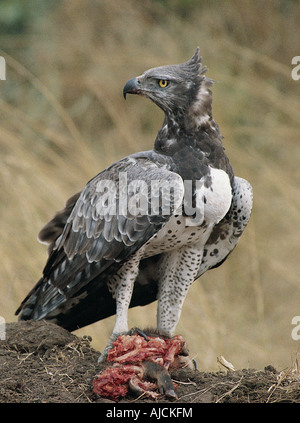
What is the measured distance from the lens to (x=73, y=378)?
4.57 metres

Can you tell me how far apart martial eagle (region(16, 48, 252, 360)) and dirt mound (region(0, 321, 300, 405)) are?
352 millimetres

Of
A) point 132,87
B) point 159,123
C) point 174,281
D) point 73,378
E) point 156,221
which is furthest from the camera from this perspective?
point 159,123

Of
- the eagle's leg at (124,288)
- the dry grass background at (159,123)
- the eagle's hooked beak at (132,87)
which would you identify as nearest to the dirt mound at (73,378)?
the eagle's leg at (124,288)

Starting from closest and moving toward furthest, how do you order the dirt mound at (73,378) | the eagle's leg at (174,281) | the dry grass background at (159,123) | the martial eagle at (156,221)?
the dirt mound at (73,378) → the martial eagle at (156,221) → the eagle's leg at (174,281) → the dry grass background at (159,123)

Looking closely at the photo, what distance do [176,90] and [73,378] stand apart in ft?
6.63

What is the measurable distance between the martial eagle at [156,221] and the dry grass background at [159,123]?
1657 millimetres

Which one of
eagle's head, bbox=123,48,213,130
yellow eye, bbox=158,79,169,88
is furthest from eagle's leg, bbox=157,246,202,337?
yellow eye, bbox=158,79,169,88

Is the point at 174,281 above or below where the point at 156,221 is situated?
below

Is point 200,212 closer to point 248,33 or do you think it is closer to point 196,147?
point 196,147

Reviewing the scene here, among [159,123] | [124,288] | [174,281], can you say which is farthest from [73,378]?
[159,123]

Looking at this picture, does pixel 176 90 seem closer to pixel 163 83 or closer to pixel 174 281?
pixel 163 83

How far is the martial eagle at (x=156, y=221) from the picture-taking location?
193 inches

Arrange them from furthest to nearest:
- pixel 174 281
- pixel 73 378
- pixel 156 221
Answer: pixel 174 281 → pixel 156 221 → pixel 73 378

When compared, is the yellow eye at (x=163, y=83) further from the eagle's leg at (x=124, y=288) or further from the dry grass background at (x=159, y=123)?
the dry grass background at (x=159, y=123)
